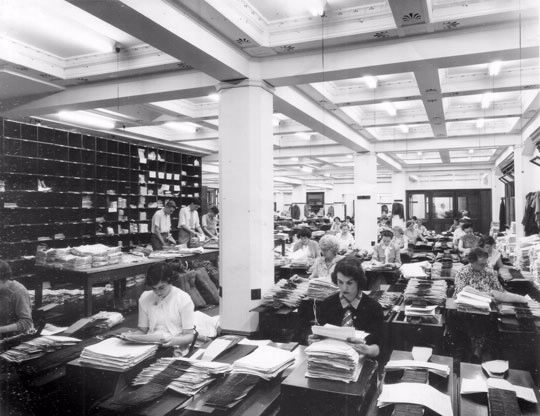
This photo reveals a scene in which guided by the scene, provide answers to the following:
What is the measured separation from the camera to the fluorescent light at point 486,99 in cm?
639

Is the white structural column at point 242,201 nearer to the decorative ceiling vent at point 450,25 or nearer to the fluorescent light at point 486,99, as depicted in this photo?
the decorative ceiling vent at point 450,25

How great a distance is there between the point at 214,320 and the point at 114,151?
14.9 feet

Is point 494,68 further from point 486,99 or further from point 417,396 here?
point 417,396

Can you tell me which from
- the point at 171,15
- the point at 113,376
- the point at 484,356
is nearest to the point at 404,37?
the point at 171,15

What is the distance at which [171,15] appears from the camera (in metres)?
3.30

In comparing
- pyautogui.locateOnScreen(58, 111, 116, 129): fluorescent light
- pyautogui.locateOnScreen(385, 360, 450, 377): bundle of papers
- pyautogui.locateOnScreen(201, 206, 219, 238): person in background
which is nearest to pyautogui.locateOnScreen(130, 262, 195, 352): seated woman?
pyautogui.locateOnScreen(385, 360, 450, 377): bundle of papers

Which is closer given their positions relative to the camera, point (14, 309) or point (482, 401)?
point (482, 401)

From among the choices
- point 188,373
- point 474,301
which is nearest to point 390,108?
point 474,301

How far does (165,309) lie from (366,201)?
27.0ft

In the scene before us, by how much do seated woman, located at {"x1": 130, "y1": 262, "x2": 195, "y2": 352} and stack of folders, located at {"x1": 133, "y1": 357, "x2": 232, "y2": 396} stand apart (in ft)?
2.79

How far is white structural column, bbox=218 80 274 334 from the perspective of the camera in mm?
4590

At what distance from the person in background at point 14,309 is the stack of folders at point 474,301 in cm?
335

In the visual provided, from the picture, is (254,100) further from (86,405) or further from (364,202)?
(364,202)

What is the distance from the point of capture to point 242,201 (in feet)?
15.1
